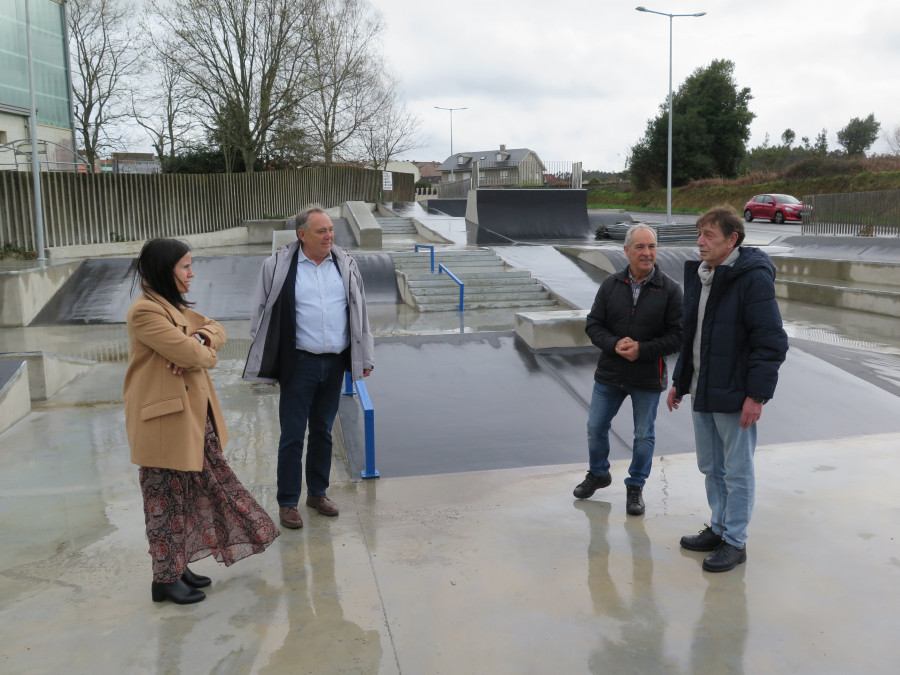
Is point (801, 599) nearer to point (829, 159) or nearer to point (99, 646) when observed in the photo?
point (99, 646)

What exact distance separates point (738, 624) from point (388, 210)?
96.9 ft

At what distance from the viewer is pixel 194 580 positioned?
3.52m

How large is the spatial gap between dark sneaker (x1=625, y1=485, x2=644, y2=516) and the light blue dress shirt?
6.47 ft

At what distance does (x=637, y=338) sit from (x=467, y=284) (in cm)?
1065

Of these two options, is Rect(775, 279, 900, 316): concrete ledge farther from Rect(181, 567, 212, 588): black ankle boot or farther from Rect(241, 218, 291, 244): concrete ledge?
Rect(241, 218, 291, 244): concrete ledge

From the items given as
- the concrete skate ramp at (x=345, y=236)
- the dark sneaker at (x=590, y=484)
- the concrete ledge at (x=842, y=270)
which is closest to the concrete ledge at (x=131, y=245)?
the concrete skate ramp at (x=345, y=236)

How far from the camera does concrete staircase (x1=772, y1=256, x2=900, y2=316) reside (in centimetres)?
1336

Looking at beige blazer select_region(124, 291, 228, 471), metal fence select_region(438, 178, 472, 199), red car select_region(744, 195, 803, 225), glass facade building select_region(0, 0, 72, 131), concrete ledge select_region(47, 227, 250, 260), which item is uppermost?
glass facade building select_region(0, 0, 72, 131)

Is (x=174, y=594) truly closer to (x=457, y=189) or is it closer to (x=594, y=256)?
(x=594, y=256)

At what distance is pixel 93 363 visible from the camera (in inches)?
388

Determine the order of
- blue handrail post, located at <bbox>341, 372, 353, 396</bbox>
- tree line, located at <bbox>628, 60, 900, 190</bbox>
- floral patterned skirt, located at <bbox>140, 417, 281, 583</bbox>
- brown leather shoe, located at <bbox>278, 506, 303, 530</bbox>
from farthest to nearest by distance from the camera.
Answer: tree line, located at <bbox>628, 60, 900, 190</bbox>
blue handrail post, located at <bbox>341, 372, 353, 396</bbox>
brown leather shoe, located at <bbox>278, 506, 303, 530</bbox>
floral patterned skirt, located at <bbox>140, 417, 281, 583</bbox>

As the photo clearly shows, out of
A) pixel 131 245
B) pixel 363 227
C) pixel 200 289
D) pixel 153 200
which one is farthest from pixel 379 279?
pixel 153 200

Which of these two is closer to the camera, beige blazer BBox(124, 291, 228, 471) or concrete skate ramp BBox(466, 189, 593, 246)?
beige blazer BBox(124, 291, 228, 471)

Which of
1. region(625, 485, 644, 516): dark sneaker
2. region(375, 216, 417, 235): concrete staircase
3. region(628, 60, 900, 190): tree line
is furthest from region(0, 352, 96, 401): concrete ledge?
region(628, 60, 900, 190): tree line
